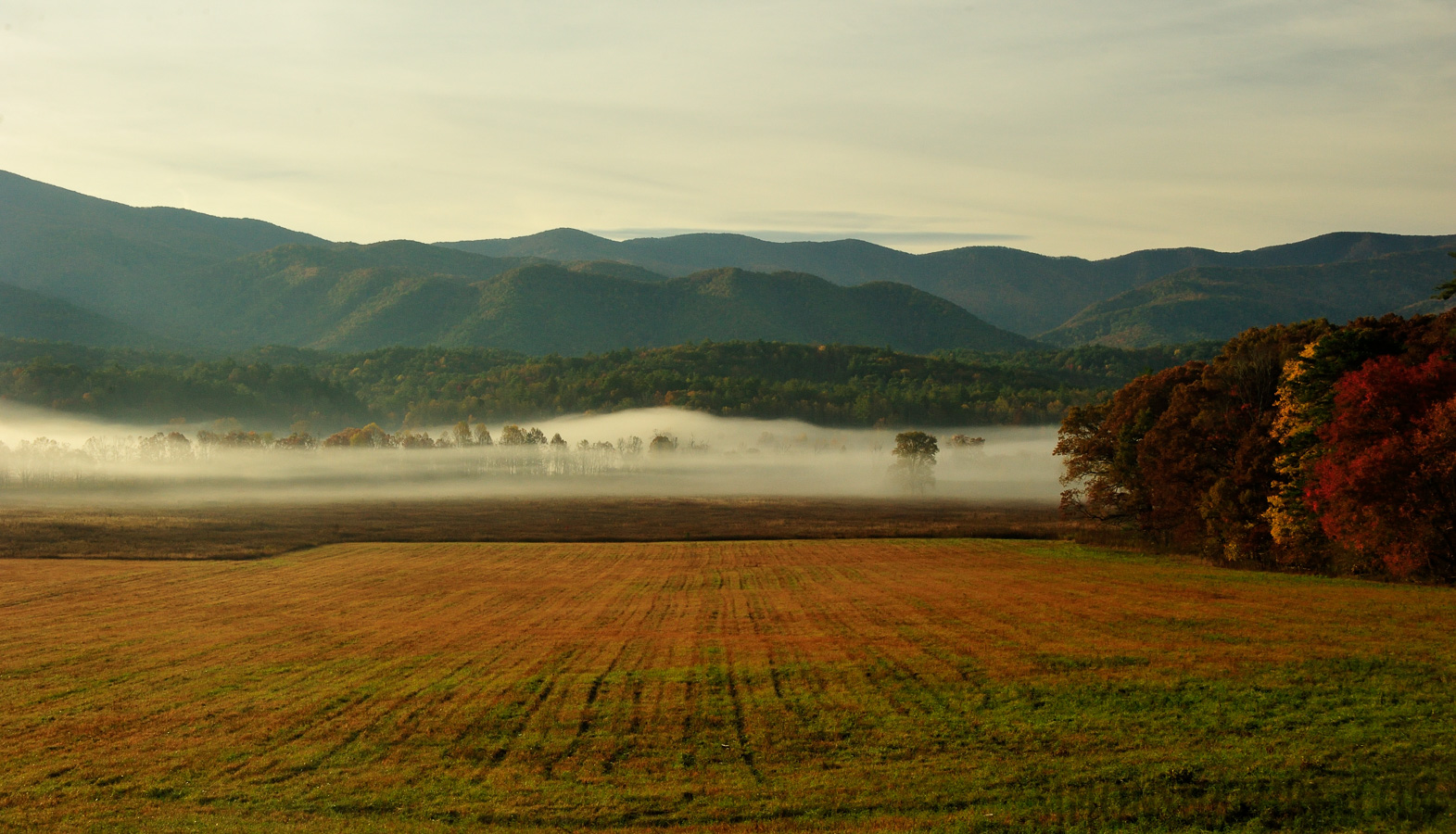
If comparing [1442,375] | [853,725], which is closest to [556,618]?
[853,725]

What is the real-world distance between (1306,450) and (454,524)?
236 ft

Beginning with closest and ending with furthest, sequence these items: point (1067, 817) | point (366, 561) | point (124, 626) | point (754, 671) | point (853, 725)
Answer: point (1067, 817)
point (853, 725)
point (754, 671)
point (124, 626)
point (366, 561)

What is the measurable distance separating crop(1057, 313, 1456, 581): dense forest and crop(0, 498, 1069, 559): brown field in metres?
18.0

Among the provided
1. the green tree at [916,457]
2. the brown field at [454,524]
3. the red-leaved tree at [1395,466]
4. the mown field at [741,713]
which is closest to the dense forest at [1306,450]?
the red-leaved tree at [1395,466]

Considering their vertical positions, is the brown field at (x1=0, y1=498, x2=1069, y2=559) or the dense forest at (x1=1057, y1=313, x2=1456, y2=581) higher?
the dense forest at (x1=1057, y1=313, x2=1456, y2=581)

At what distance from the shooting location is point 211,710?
74.5 feet

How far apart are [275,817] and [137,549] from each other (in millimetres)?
55169

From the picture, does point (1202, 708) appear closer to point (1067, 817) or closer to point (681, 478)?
point (1067, 817)

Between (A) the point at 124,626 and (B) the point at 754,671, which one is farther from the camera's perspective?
(A) the point at 124,626

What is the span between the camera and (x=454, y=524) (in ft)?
297

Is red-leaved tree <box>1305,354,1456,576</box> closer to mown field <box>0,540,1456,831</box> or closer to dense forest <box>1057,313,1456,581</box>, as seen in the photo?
dense forest <box>1057,313,1456,581</box>

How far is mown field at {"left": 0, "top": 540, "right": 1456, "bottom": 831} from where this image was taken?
1619cm

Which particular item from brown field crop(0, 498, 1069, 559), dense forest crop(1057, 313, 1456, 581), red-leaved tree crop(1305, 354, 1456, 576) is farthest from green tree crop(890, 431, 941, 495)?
red-leaved tree crop(1305, 354, 1456, 576)

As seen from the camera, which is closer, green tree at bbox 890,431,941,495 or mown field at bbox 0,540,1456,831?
mown field at bbox 0,540,1456,831
